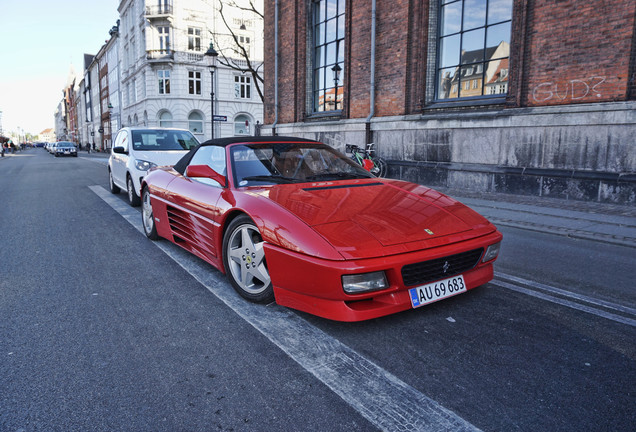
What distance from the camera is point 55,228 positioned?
6.55 metres

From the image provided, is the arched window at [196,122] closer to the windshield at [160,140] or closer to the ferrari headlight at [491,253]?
the windshield at [160,140]

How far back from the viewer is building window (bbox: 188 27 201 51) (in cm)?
4188

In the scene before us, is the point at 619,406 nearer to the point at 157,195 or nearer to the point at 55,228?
the point at 157,195

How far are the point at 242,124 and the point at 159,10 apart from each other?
12.5m

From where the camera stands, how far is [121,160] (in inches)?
365

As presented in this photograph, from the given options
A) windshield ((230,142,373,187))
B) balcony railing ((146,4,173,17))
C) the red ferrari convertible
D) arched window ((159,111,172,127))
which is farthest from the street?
balcony railing ((146,4,173,17))

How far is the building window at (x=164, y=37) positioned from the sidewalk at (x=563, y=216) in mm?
39016

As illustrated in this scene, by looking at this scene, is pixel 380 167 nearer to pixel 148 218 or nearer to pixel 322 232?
pixel 148 218

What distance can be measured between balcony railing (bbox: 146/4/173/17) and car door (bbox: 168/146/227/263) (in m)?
41.8

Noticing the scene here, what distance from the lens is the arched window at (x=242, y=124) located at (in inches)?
1711

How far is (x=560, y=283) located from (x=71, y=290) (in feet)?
14.3

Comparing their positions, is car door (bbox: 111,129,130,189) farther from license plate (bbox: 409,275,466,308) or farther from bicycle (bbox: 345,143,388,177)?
license plate (bbox: 409,275,466,308)

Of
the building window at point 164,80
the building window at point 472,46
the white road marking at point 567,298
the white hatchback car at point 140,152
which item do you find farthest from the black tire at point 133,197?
the building window at point 164,80

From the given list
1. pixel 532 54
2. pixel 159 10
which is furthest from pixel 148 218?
pixel 159 10
